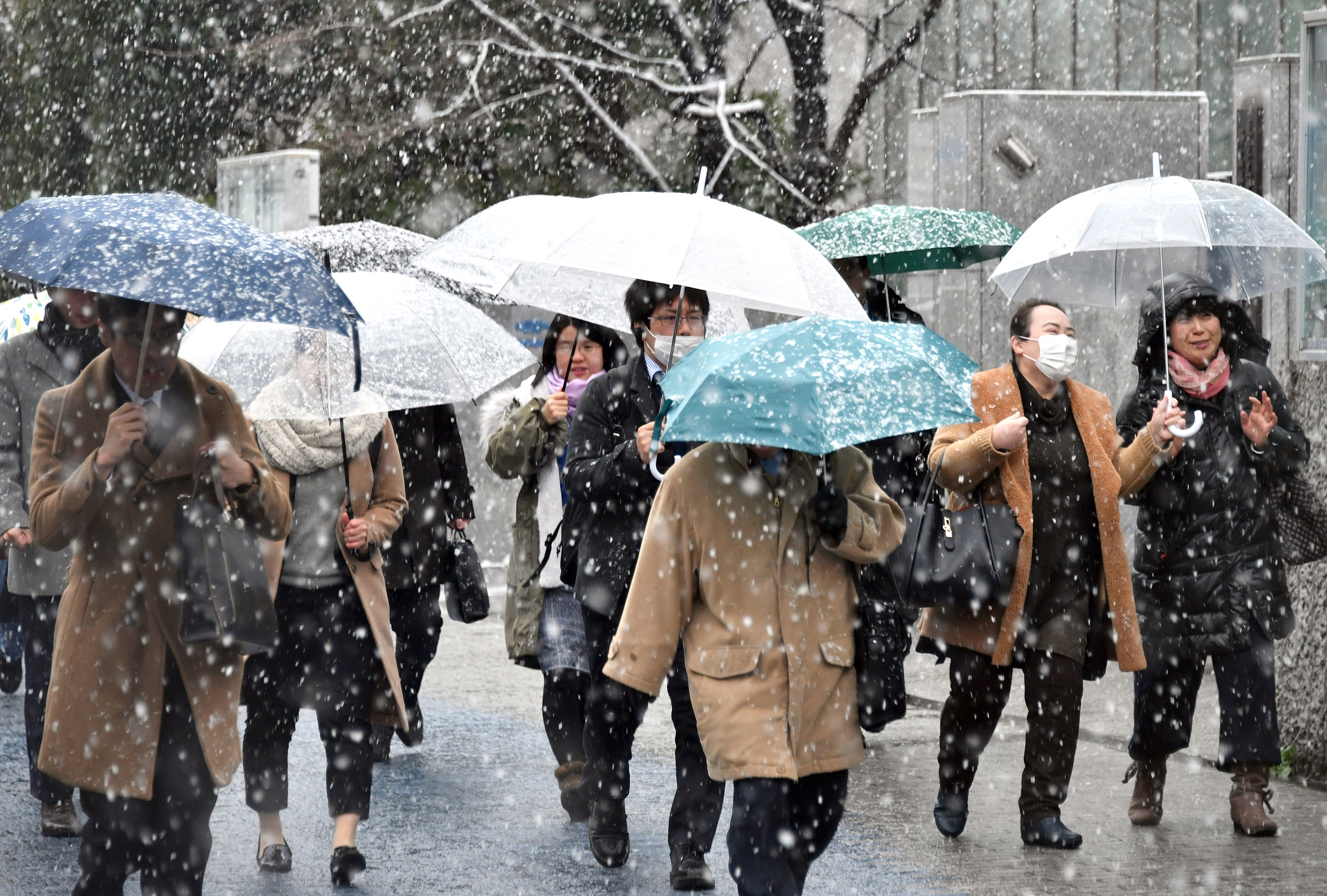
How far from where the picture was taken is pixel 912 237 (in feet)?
26.8

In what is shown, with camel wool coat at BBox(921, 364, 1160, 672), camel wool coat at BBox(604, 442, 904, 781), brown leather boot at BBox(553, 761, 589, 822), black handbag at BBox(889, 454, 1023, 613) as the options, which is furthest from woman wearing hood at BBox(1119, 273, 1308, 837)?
camel wool coat at BBox(604, 442, 904, 781)

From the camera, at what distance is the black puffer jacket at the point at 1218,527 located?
6.71 metres

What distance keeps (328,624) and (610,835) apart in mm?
1245

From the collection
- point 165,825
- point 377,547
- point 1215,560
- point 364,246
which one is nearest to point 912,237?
point 1215,560

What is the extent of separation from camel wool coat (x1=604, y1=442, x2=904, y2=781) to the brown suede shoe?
113 inches

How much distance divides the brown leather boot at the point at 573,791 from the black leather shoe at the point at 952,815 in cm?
135

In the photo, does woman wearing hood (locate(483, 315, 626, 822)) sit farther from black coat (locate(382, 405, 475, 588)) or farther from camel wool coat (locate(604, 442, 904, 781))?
camel wool coat (locate(604, 442, 904, 781))

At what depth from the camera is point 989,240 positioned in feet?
27.7

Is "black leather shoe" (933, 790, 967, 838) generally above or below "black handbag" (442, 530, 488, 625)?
below

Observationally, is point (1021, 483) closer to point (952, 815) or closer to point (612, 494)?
point (952, 815)

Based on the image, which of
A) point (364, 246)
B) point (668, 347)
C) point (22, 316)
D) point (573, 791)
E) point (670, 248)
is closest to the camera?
point (670, 248)

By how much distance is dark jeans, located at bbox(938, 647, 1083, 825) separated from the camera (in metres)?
6.48

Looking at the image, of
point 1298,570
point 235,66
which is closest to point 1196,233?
point 1298,570

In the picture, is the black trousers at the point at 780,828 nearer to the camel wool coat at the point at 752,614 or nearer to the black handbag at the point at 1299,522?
the camel wool coat at the point at 752,614
